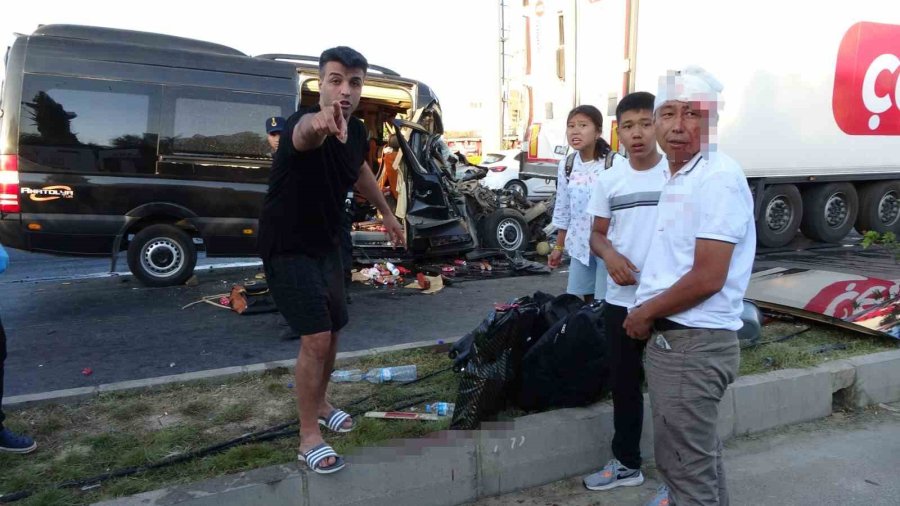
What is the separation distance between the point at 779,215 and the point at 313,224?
9048 millimetres

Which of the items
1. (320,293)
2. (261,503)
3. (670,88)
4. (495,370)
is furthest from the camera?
(495,370)

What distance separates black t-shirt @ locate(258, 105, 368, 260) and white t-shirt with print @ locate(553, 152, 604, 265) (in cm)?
159

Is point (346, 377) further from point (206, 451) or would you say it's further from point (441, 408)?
point (206, 451)

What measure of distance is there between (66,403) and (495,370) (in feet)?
7.82

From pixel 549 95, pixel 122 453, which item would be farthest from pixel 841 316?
pixel 549 95

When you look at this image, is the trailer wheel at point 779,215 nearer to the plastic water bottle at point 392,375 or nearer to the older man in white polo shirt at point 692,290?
the plastic water bottle at point 392,375

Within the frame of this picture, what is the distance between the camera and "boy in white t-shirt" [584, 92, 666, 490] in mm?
2695

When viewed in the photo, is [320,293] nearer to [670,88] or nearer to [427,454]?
[427,454]

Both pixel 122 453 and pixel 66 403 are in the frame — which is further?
pixel 66 403

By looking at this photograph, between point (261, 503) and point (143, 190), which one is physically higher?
point (143, 190)

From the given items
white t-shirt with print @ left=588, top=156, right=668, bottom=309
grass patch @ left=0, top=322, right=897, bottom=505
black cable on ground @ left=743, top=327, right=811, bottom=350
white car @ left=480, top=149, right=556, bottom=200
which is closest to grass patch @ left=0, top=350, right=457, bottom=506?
grass patch @ left=0, top=322, right=897, bottom=505

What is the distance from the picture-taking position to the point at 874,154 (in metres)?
9.92

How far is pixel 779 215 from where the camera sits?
9.73 metres

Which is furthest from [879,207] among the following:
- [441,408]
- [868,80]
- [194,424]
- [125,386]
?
[125,386]
